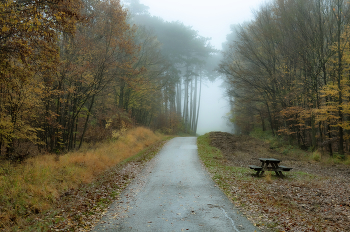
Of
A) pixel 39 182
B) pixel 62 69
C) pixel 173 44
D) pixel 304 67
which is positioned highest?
pixel 173 44

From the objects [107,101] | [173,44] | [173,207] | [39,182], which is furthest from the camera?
[173,44]

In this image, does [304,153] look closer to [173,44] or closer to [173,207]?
[173,207]

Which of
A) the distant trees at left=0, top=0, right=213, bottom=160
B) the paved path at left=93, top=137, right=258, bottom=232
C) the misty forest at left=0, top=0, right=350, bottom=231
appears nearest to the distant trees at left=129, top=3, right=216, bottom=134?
the misty forest at left=0, top=0, right=350, bottom=231

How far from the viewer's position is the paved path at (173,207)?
4832 mm

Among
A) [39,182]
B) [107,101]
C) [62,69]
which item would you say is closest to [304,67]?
[62,69]

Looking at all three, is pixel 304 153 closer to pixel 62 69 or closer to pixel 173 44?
pixel 62 69

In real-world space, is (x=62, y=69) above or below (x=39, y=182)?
above

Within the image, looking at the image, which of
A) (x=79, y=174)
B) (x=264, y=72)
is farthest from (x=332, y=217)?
(x=264, y=72)

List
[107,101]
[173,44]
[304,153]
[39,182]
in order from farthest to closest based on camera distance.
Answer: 1. [173,44]
2. [107,101]
3. [304,153]
4. [39,182]

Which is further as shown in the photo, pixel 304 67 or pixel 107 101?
pixel 107 101

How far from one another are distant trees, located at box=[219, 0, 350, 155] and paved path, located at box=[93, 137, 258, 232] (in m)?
10.5

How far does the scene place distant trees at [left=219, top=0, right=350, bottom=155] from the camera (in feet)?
47.7

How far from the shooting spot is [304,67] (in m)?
16.5

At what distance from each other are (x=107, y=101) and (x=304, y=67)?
15907 millimetres
